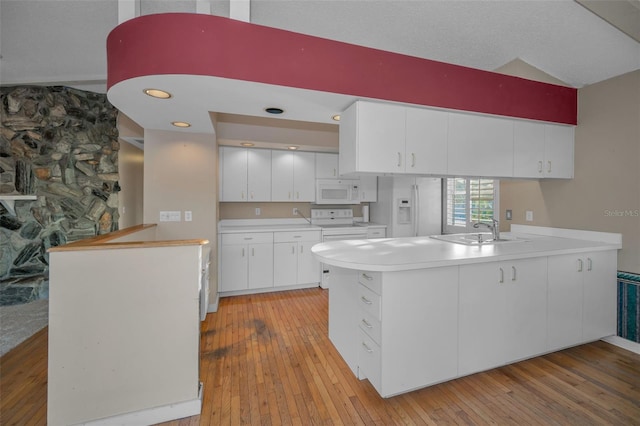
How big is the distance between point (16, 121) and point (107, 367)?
12.6 feet

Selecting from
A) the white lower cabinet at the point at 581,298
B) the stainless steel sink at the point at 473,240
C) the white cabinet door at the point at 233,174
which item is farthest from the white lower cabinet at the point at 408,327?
the white cabinet door at the point at 233,174

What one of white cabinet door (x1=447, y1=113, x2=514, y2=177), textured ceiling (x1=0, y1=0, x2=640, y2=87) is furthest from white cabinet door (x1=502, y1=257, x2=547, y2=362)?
textured ceiling (x1=0, y1=0, x2=640, y2=87)

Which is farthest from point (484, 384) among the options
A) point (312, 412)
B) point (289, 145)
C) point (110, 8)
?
point (110, 8)

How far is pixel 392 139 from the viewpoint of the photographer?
6.93 ft

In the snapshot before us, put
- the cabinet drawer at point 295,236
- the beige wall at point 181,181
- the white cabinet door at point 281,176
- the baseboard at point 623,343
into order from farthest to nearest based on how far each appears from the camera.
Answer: the white cabinet door at point 281,176, the cabinet drawer at point 295,236, the beige wall at point 181,181, the baseboard at point 623,343

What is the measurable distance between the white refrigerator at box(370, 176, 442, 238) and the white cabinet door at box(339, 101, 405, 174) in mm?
2339

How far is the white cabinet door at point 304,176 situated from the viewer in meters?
4.34

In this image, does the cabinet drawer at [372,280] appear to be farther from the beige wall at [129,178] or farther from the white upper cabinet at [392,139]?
the beige wall at [129,178]

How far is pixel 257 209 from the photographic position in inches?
175

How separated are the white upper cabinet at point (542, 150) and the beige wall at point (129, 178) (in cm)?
452

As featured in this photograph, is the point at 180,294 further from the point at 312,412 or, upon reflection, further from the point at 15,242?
the point at 15,242

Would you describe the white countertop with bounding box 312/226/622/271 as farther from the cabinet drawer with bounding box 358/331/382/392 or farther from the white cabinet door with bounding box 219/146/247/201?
the white cabinet door with bounding box 219/146/247/201

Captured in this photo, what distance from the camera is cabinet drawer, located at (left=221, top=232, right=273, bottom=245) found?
3.70 meters

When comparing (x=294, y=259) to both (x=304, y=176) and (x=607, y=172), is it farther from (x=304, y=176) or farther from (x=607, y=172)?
(x=607, y=172)
